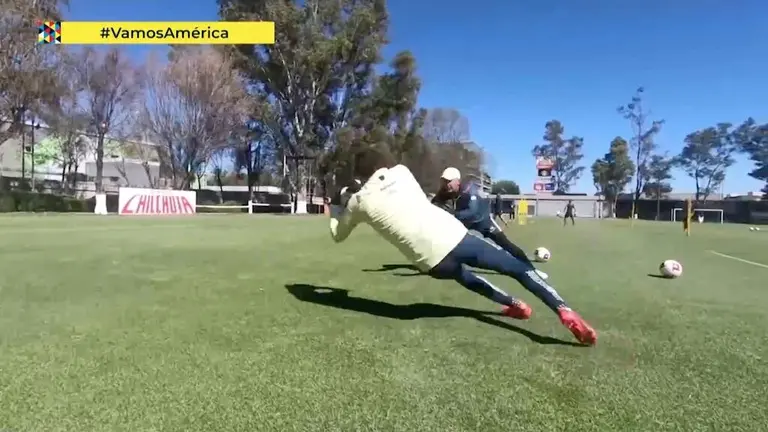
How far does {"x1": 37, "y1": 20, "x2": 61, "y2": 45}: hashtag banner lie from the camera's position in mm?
32656

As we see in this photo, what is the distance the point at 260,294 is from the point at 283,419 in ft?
12.4

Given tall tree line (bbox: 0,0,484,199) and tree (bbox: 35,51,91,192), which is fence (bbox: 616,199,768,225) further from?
tree (bbox: 35,51,91,192)

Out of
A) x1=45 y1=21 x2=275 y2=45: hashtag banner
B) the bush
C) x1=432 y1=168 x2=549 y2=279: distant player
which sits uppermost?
x1=45 y1=21 x2=275 y2=45: hashtag banner

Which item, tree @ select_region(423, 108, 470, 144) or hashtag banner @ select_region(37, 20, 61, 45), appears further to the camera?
tree @ select_region(423, 108, 470, 144)

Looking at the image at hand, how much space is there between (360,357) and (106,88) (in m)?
42.3

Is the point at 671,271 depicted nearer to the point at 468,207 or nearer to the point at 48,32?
the point at 468,207

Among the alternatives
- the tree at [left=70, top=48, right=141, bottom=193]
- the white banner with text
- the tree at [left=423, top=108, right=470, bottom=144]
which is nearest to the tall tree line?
the tree at [left=70, top=48, right=141, bottom=193]

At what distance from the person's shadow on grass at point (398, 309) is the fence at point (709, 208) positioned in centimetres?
6253

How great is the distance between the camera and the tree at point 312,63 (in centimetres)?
4297

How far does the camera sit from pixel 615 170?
85.2 meters

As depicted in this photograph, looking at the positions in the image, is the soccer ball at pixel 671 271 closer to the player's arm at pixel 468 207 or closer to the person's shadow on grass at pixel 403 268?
the person's shadow on grass at pixel 403 268

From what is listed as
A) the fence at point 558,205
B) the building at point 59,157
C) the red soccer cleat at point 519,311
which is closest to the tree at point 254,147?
the building at point 59,157

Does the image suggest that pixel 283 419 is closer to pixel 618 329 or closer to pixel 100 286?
pixel 618 329

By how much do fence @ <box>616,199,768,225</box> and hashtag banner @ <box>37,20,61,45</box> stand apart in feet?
200
